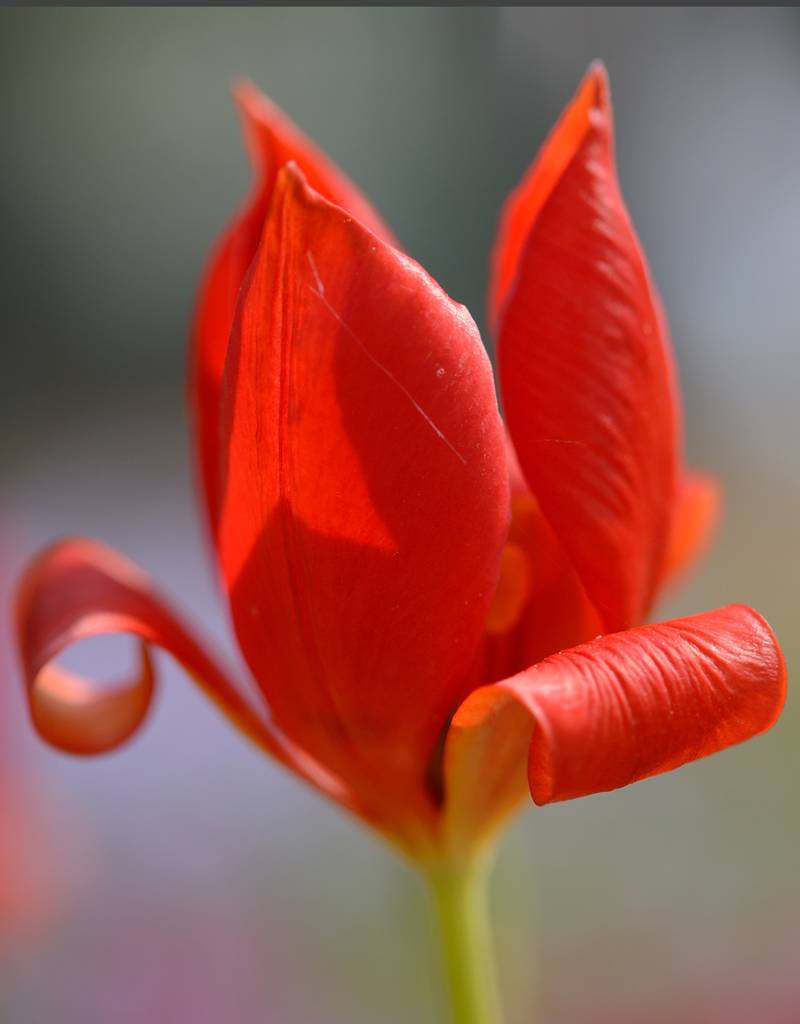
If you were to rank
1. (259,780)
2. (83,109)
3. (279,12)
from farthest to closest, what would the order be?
1. (279,12)
2. (83,109)
3. (259,780)

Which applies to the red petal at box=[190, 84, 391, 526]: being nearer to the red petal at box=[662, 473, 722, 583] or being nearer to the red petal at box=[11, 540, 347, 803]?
the red petal at box=[11, 540, 347, 803]

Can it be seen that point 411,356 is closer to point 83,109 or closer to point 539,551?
point 539,551

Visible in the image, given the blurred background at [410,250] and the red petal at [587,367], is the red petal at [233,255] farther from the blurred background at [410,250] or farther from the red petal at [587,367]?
the blurred background at [410,250]

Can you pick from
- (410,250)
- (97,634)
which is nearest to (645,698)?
(97,634)

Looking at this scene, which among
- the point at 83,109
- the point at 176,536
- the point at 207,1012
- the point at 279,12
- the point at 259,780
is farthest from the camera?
the point at 279,12

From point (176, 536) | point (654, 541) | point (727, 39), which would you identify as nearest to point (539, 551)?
point (654, 541)

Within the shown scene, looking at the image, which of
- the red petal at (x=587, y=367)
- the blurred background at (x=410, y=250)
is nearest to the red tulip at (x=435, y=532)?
the red petal at (x=587, y=367)
